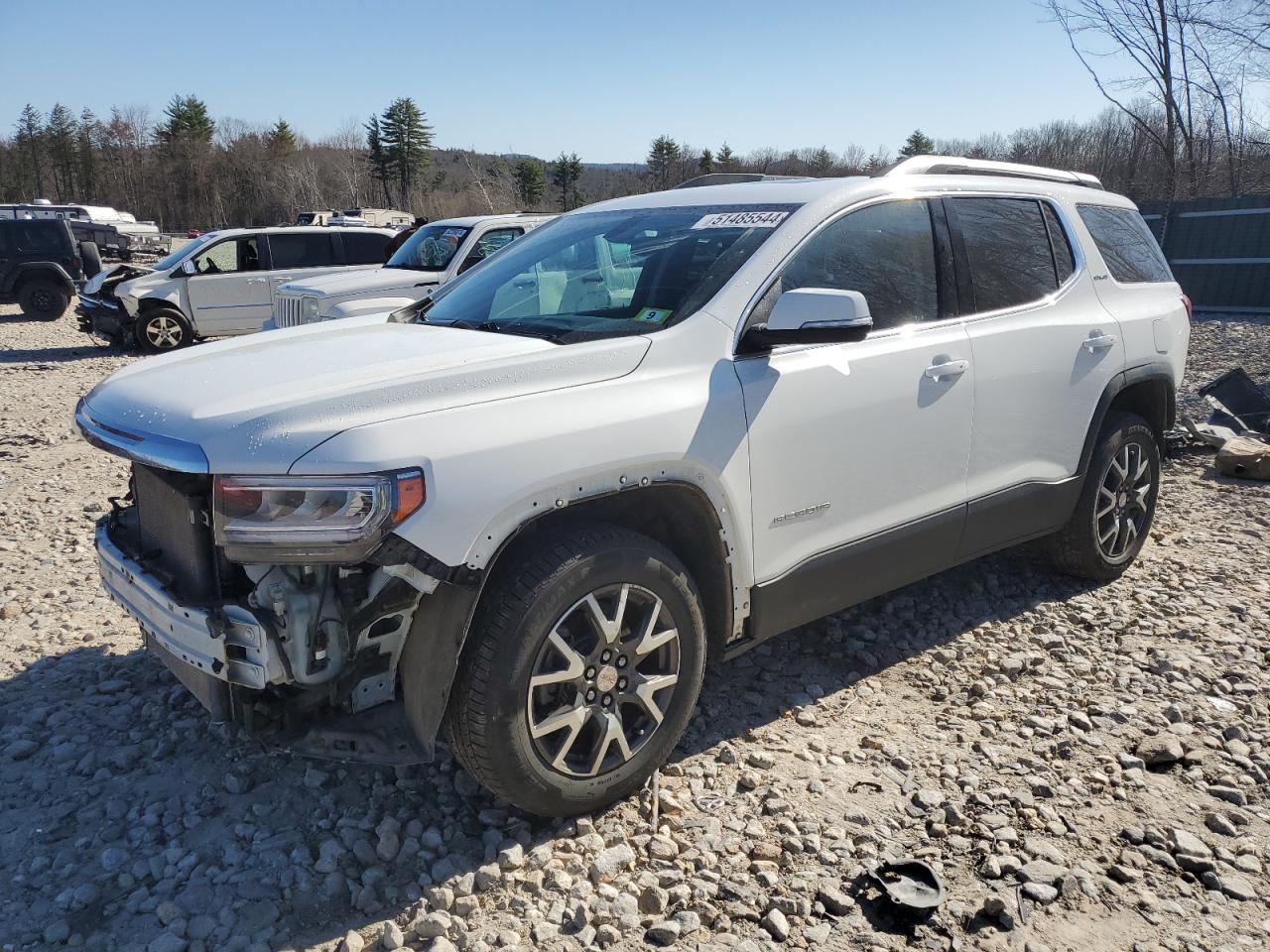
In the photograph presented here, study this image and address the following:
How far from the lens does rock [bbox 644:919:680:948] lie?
243 cm

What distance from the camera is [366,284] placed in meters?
9.98

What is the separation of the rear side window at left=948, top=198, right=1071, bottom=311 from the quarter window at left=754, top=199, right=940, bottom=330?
269mm

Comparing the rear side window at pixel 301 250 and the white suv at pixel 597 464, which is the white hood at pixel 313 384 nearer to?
the white suv at pixel 597 464

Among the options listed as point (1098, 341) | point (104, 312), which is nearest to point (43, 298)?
point (104, 312)

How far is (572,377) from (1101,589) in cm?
341

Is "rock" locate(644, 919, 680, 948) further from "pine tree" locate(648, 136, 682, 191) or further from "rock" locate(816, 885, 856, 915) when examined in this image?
"pine tree" locate(648, 136, 682, 191)

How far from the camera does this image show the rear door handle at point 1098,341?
4195mm

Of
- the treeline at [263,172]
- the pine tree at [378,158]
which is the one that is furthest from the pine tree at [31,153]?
the pine tree at [378,158]

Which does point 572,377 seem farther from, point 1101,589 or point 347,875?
point 1101,589

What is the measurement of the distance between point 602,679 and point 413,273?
8.74 m

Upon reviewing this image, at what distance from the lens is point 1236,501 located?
6203 mm

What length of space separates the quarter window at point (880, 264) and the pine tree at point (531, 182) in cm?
7165

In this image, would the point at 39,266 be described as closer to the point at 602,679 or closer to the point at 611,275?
the point at 611,275

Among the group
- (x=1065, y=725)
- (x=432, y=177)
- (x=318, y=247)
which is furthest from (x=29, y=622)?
(x=432, y=177)
